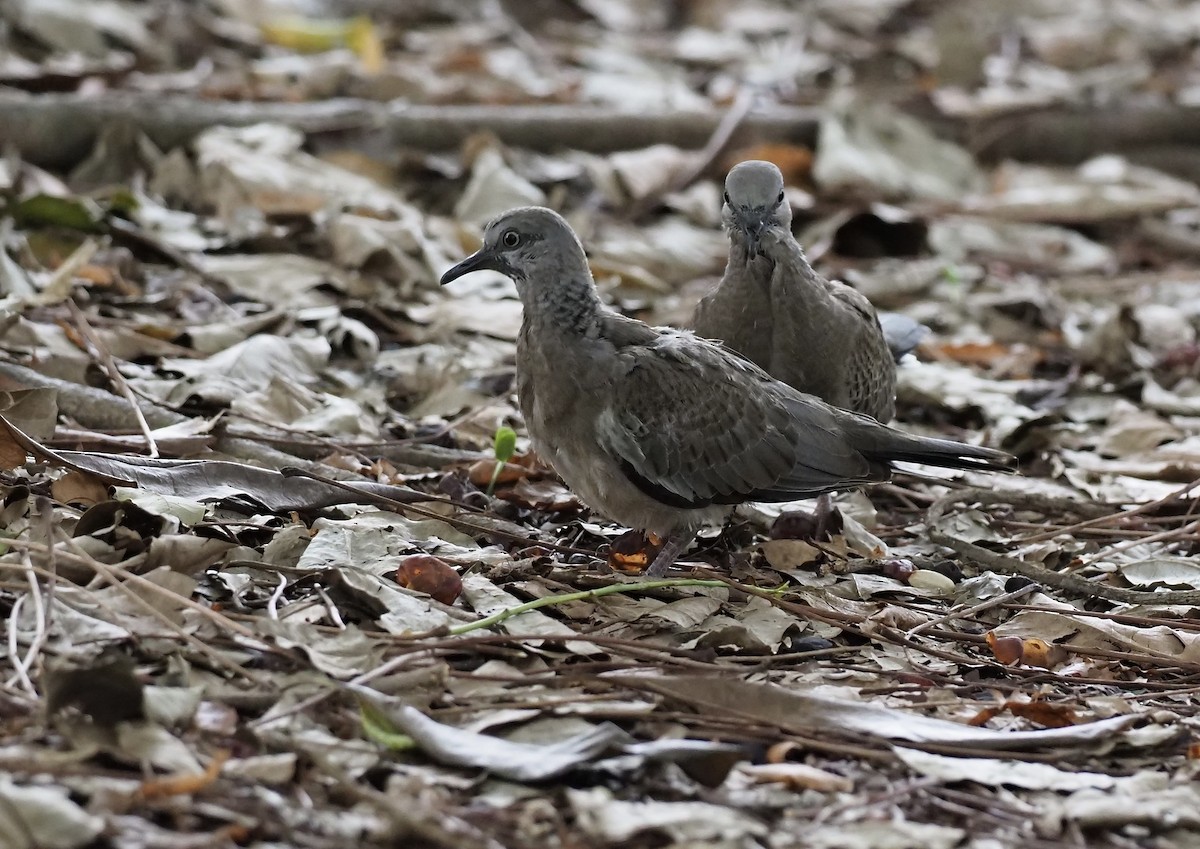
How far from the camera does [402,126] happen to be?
7727 mm

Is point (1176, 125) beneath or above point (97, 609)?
above

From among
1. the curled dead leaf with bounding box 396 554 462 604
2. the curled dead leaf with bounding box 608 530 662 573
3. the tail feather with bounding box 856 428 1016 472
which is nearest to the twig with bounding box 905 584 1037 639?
the tail feather with bounding box 856 428 1016 472

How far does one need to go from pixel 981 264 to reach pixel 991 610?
405cm

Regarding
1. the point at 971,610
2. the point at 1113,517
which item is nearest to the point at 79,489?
the point at 971,610

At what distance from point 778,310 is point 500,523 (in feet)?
3.68

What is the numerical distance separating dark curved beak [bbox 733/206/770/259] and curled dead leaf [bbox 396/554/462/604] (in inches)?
62.3

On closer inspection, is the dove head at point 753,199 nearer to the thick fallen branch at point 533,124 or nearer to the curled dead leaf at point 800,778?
the curled dead leaf at point 800,778

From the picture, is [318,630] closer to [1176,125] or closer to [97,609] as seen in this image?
[97,609]

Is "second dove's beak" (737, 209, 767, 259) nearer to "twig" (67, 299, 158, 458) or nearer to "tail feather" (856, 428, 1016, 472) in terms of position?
"tail feather" (856, 428, 1016, 472)

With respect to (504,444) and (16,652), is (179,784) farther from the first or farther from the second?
(504,444)

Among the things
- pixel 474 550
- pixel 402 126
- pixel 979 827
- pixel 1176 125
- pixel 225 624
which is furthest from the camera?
pixel 1176 125

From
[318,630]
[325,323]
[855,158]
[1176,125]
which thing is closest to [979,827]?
[318,630]

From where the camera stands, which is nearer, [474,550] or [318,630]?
[318,630]

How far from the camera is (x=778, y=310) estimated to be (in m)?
4.77
